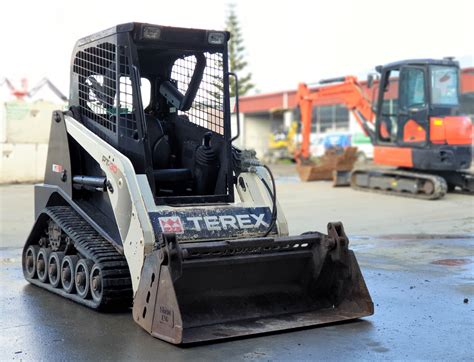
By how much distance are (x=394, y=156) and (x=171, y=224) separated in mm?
13750

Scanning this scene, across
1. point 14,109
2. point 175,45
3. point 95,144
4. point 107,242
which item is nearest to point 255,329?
point 107,242

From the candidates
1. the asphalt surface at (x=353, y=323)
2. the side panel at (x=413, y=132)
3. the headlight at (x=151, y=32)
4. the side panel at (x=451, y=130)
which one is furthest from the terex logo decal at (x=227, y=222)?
the side panel at (x=413, y=132)

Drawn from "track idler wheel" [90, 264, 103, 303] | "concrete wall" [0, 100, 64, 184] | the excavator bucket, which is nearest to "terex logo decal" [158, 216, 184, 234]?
"track idler wheel" [90, 264, 103, 303]

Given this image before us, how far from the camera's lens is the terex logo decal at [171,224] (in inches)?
249

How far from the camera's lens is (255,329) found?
19.1 ft

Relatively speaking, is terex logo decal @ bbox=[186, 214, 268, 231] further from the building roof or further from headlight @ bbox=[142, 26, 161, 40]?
the building roof

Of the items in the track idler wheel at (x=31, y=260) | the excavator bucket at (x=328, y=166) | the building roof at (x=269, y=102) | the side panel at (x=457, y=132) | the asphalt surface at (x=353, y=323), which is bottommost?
the asphalt surface at (x=353, y=323)

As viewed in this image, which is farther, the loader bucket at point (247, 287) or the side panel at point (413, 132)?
the side panel at point (413, 132)

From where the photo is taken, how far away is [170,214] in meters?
6.46

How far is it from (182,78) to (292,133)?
107 feet

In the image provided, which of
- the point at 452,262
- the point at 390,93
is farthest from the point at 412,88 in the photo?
the point at 452,262

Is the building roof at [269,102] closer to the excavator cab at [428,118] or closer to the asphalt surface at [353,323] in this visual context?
the excavator cab at [428,118]

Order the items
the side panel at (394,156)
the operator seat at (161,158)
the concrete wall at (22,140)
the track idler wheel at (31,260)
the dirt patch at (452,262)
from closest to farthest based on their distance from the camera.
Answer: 1. the operator seat at (161,158)
2. the track idler wheel at (31,260)
3. the dirt patch at (452,262)
4. the side panel at (394,156)
5. the concrete wall at (22,140)

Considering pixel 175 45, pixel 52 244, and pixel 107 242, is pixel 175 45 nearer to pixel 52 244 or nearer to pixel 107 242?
pixel 107 242
